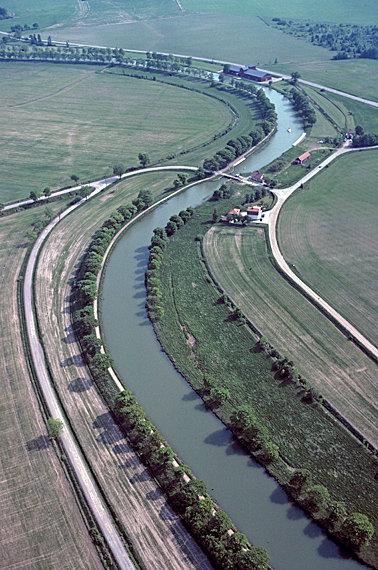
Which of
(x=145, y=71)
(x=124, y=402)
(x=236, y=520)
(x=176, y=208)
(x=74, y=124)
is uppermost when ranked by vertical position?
(x=145, y=71)

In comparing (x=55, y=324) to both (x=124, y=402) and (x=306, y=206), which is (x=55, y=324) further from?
(x=306, y=206)

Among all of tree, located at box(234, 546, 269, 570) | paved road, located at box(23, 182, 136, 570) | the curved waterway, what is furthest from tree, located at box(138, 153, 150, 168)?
tree, located at box(234, 546, 269, 570)

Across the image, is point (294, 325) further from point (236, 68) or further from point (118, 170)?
point (236, 68)

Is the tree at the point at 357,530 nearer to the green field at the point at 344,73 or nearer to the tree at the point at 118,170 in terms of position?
the tree at the point at 118,170

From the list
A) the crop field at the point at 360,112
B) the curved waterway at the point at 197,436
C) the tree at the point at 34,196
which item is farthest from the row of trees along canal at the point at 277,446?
the crop field at the point at 360,112

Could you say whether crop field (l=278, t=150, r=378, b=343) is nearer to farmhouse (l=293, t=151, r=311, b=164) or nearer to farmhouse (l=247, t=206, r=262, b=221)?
farmhouse (l=247, t=206, r=262, b=221)

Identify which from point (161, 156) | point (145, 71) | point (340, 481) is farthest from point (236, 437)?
point (145, 71)

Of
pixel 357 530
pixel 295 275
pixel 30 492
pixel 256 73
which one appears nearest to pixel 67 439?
pixel 30 492
